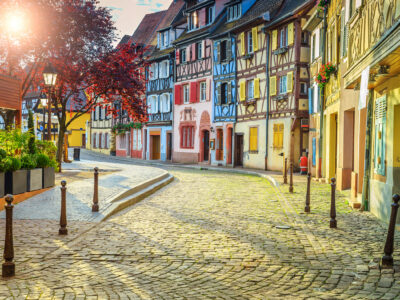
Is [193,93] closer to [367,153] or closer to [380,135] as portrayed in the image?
[367,153]

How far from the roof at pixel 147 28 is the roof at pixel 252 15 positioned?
13823 mm

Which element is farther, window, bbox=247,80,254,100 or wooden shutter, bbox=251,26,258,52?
window, bbox=247,80,254,100

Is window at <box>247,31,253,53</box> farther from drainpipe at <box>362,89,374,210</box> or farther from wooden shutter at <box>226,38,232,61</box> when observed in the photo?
drainpipe at <box>362,89,374,210</box>

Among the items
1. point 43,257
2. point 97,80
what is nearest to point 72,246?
point 43,257

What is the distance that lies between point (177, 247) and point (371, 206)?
528 cm

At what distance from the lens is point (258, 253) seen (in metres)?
6.88

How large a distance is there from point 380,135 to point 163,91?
32.6m

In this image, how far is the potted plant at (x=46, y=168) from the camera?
521 inches

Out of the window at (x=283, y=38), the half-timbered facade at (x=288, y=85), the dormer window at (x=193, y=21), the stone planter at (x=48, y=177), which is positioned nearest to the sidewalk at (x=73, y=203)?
the stone planter at (x=48, y=177)

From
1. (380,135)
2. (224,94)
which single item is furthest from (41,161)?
A: (224,94)

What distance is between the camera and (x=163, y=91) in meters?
42.1

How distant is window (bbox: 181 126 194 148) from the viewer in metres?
38.2

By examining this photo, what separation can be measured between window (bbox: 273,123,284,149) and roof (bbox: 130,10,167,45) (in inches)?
881

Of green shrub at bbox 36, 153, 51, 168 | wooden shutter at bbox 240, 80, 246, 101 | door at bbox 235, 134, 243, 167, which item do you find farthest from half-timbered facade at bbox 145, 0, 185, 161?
green shrub at bbox 36, 153, 51, 168
